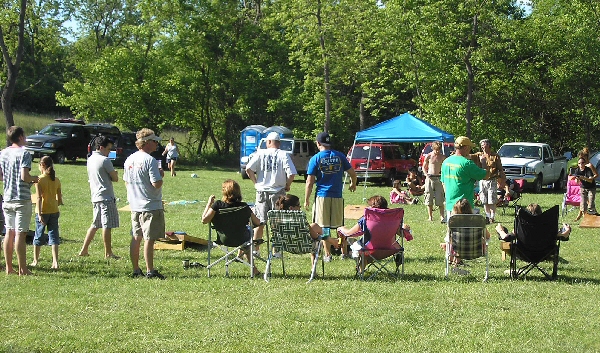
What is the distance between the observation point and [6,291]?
812 cm

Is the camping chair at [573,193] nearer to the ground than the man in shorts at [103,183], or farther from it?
nearer to the ground

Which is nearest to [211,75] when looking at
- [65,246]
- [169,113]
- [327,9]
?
[169,113]

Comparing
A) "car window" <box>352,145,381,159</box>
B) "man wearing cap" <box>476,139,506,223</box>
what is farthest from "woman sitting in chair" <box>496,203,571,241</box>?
"car window" <box>352,145,381,159</box>

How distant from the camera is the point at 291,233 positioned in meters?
9.02

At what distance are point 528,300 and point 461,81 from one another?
26.1m

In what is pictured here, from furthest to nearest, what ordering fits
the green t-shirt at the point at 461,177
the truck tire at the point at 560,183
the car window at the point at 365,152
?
the car window at the point at 365,152
the truck tire at the point at 560,183
the green t-shirt at the point at 461,177

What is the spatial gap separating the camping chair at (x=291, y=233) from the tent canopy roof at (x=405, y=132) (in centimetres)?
1279

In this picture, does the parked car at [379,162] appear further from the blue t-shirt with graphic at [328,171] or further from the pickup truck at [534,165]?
the blue t-shirt with graphic at [328,171]

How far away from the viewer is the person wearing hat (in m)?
10.1

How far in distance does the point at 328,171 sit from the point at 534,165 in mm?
17276

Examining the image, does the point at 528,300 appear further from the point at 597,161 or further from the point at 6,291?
the point at 597,161

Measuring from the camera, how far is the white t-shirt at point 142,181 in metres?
8.74

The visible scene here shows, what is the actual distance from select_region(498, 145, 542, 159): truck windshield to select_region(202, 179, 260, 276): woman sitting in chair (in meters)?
19.0

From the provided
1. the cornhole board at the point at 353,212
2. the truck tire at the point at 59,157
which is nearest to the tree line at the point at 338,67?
the truck tire at the point at 59,157
